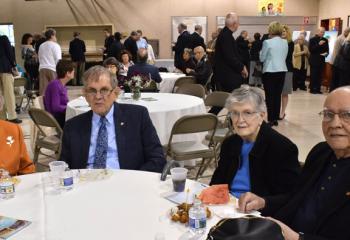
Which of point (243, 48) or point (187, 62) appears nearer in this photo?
point (187, 62)

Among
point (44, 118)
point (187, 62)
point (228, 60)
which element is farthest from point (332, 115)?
point (187, 62)

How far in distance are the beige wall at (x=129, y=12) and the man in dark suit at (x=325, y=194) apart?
42.4ft

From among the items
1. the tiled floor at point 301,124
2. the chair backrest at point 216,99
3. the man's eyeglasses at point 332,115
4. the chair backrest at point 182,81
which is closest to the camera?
the man's eyeglasses at point 332,115

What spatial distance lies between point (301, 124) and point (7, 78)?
5321 mm

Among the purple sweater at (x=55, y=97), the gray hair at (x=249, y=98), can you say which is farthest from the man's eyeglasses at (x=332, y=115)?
the purple sweater at (x=55, y=97)

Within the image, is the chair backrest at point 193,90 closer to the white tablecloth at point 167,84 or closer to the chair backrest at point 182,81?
the chair backrest at point 182,81

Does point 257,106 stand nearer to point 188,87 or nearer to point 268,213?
point 268,213

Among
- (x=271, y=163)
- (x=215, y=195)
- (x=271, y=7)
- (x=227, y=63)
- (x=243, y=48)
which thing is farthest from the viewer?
(x=271, y=7)

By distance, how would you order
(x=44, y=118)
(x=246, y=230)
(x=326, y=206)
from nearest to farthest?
(x=246, y=230) < (x=326, y=206) < (x=44, y=118)

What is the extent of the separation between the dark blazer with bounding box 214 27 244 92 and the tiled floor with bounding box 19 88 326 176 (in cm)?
118

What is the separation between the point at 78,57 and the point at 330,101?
11.4 m

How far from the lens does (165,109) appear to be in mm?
4250

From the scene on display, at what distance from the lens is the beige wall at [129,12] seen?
1395 centimetres

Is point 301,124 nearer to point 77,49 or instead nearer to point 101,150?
point 101,150
